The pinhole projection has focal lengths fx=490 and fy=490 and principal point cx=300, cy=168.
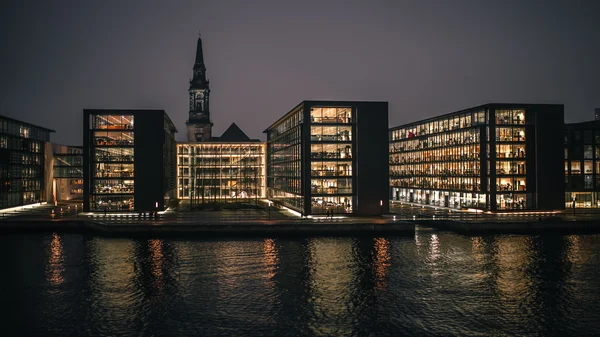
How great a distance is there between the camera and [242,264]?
44.0 m

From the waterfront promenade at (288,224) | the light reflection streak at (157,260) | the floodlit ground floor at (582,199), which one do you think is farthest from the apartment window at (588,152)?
the light reflection streak at (157,260)

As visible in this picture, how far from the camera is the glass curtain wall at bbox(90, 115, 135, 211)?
7606cm

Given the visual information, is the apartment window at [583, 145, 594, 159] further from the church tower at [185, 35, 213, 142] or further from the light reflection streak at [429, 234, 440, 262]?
the church tower at [185, 35, 213, 142]

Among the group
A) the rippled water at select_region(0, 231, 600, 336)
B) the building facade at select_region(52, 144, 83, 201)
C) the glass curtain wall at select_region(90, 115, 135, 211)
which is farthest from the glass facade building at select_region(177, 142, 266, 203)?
the rippled water at select_region(0, 231, 600, 336)

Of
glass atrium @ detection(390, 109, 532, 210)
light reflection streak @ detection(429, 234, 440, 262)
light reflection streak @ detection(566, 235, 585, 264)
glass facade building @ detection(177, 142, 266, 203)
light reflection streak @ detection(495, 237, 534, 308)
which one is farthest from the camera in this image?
glass facade building @ detection(177, 142, 266, 203)

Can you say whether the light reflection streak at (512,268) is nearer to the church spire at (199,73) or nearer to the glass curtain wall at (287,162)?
the glass curtain wall at (287,162)

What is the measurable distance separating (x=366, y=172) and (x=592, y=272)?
3443 centimetres

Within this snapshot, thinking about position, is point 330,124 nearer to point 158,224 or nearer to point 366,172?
point 366,172

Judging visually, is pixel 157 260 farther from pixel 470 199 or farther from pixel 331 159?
pixel 470 199

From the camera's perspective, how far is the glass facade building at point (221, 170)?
119 m

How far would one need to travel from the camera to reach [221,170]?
120m

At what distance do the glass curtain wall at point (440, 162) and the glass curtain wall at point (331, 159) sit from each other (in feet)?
78.1

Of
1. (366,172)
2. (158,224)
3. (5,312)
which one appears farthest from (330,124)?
(5,312)

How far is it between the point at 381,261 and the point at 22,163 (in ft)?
244
